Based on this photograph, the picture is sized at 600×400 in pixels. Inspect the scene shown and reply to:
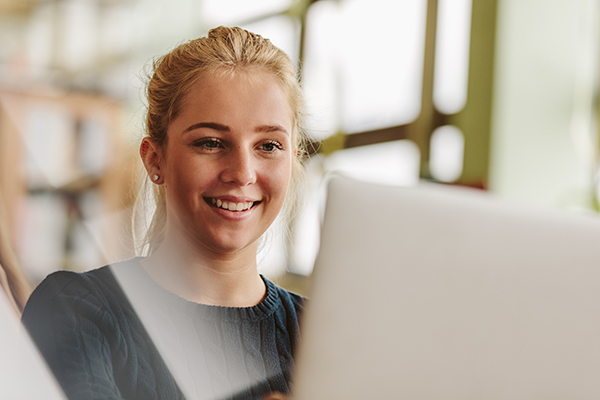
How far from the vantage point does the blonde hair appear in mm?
812

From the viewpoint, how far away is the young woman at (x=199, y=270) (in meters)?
0.70

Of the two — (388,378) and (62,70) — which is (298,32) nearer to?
(62,70)

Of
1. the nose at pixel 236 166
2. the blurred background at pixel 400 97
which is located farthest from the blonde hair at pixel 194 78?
the blurred background at pixel 400 97

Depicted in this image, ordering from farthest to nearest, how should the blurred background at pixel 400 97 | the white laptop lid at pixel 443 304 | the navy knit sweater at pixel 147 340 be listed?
the blurred background at pixel 400 97
the navy knit sweater at pixel 147 340
the white laptop lid at pixel 443 304

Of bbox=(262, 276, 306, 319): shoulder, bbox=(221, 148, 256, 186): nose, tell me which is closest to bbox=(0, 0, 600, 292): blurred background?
bbox=(262, 276, 306, 319): shoulder

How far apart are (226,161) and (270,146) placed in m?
0.07

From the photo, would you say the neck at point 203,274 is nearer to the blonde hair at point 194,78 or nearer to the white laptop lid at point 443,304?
the blonde hair at point 194,78

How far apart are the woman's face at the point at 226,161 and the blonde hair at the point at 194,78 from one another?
2cm

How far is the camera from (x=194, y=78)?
80 cm

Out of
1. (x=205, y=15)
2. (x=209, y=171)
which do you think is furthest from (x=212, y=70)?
(x=205, y=15)

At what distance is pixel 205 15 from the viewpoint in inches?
106

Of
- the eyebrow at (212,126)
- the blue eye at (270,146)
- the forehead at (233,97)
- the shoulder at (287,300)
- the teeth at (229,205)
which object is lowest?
the shoulder at (287,300)

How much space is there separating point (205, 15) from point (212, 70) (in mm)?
2014

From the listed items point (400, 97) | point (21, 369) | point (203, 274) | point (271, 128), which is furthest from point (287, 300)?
point (400, 97)
